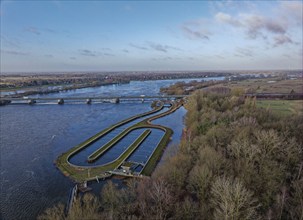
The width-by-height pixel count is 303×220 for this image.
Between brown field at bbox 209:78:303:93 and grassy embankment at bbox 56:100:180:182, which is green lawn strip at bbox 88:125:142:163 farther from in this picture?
brown field at bbox 209:78:303:93

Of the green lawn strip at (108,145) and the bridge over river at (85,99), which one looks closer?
the green lawn strip at (108,145)

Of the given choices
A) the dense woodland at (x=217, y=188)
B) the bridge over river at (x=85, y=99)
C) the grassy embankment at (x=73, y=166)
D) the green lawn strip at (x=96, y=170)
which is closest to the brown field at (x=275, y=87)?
the bridge over river at (x=85, y=99)

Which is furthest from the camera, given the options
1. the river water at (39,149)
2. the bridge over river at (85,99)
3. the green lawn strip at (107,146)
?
the bridge over river at (85,99)

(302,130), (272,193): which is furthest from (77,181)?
(302,130)

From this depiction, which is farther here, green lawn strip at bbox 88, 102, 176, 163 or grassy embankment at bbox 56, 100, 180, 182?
green lawn strip at bbox 88, 102, 176, 163

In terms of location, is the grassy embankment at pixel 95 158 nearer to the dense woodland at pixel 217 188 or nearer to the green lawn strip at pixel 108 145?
the green lawn strip at pixel 108 145

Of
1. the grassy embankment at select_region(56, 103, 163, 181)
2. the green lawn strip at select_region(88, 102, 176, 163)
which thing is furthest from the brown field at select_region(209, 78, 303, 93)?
the grassy embankment at select_region(56, 103, 163, 181)
